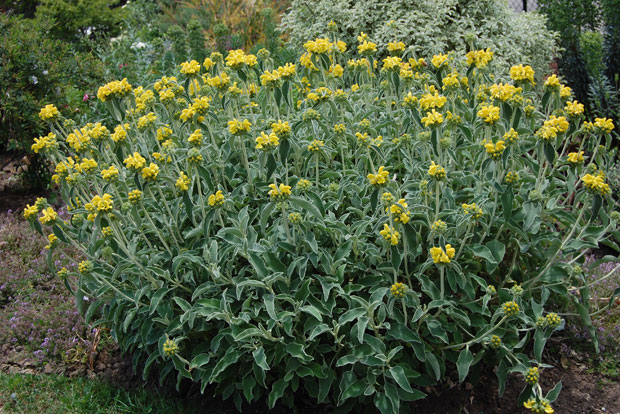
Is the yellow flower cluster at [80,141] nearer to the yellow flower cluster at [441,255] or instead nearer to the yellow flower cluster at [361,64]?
the yellow flower cluster at [361,64]

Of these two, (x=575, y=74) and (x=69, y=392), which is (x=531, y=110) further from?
(x=575, y=74)

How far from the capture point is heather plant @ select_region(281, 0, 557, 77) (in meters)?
5.33

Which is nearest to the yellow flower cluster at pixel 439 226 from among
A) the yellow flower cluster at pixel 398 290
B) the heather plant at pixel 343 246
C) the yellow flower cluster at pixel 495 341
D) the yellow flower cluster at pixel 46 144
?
the heather plant at pixel 343 246

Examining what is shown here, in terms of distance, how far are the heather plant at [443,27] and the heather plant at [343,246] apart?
219 centimetres

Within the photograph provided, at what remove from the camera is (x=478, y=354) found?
274cm

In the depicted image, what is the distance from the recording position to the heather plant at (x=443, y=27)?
17.5 feet

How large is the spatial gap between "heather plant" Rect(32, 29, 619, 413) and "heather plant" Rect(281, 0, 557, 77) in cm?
219

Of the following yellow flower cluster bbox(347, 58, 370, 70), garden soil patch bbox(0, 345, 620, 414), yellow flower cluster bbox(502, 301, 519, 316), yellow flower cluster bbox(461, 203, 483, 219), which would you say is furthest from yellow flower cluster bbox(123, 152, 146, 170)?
yellow flower cluster bbox(502, 301, 519, 316)

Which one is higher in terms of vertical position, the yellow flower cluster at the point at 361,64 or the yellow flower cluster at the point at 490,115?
the yellow flower cluster at the point at 490,115

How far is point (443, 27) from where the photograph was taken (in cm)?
551

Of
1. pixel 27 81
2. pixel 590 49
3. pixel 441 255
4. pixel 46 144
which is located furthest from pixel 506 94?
pixel 27 81

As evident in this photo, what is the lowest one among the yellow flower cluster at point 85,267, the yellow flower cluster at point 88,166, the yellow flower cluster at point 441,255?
the yellow flower cluster at point 85,267

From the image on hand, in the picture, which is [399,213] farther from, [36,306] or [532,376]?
[36,306]

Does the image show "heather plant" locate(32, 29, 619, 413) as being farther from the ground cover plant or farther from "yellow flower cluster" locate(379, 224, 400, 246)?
the ground cover plant
